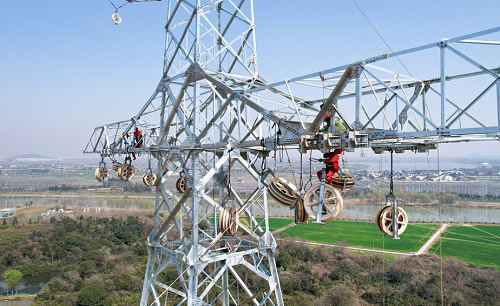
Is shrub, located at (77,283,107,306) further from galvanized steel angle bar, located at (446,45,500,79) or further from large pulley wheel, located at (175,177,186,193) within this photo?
galvanized steel angle bar, located at (446,45,500,79)

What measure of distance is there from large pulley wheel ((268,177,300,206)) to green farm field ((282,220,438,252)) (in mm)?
56729

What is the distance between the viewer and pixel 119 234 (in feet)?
217

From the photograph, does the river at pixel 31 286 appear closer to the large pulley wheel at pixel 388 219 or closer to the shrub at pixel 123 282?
the shrub at pixel 123 282

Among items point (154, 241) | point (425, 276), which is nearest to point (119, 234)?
point (425, 276)

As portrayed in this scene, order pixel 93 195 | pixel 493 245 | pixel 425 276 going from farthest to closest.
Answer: pixel 93 195 → pixel 493 245 → pixel 425 276

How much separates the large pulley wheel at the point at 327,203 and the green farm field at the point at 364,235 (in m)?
57.2

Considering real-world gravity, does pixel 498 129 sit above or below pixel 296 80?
below

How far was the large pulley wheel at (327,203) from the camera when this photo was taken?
712 cm

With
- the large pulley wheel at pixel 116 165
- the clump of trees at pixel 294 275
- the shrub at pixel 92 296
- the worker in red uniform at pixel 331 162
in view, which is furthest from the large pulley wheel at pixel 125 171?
the shrub at pixel 92 296

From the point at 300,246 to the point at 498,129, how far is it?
177 ft

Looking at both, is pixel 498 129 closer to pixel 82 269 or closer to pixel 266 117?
pixel 266 117

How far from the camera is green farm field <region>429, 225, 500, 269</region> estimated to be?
54844 millimetres

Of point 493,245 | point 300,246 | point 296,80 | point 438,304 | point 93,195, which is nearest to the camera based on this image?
point 296,80

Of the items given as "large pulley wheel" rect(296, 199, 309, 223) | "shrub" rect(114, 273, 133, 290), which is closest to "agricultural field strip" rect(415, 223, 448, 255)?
"shrub" rect(114, 273, 133, 290)
